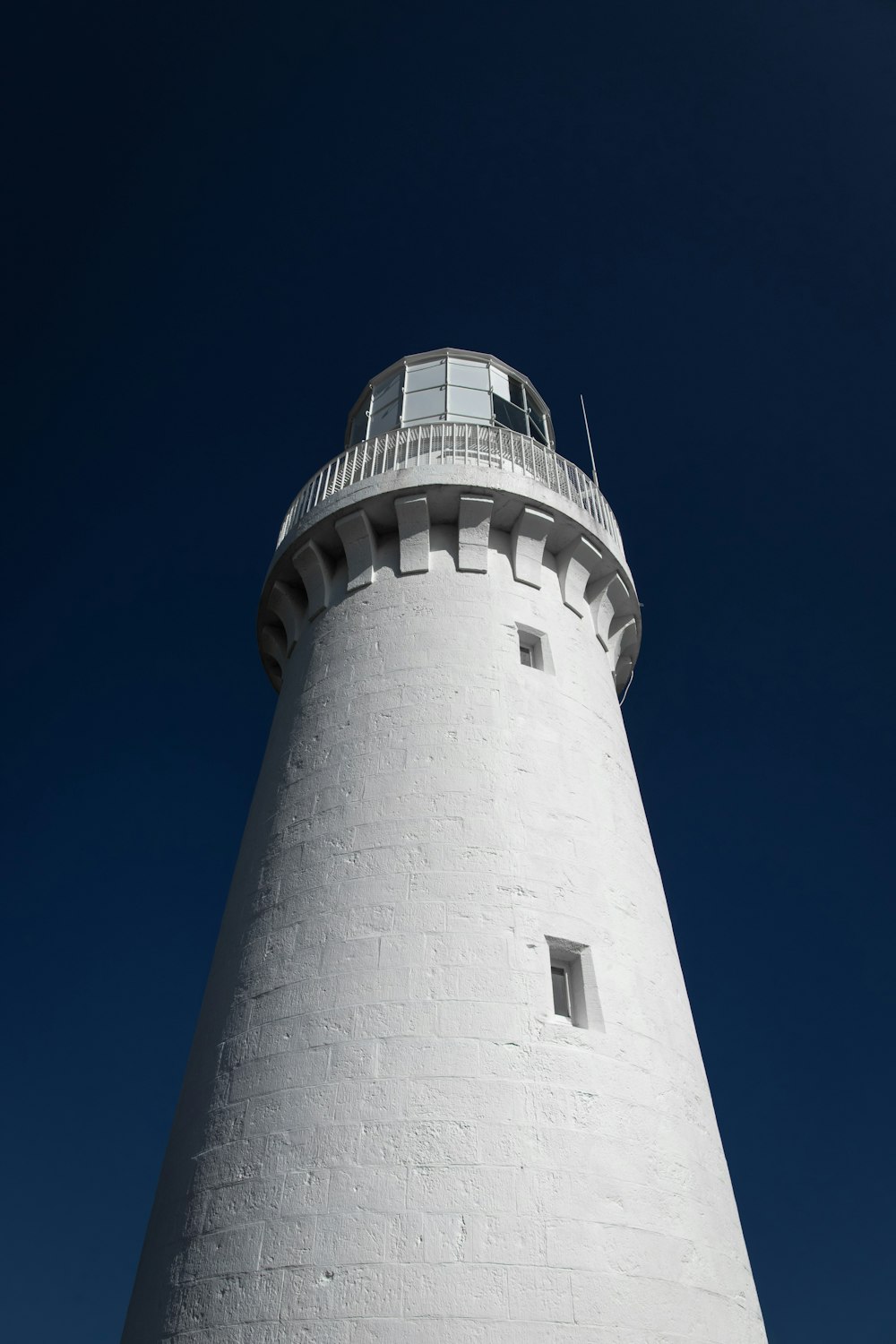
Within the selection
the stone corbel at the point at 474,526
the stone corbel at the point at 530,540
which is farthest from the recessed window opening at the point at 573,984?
the stone corbel at the point at 474,526

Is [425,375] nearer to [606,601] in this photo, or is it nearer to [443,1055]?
[606,601]

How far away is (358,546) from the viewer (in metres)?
13.6

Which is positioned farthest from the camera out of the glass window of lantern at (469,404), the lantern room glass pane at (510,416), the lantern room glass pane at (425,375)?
the lantern room glass pane at (425,375)

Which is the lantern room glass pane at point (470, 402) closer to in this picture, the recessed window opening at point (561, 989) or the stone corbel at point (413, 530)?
the stone corbel at point (413, 530)

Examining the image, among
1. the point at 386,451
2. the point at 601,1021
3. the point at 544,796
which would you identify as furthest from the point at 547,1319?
the point at 386,451

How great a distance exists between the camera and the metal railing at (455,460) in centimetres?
1409

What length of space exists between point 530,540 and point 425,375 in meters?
6.02

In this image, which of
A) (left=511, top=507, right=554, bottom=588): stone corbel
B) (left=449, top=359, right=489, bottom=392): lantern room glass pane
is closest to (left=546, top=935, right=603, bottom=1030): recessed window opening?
(left=511, top=507, right=554, bottom=588): stone corbel

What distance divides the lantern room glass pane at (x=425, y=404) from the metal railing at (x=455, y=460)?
1922 mm

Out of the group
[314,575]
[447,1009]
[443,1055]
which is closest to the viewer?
[443,1055]

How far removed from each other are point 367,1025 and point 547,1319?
266cm

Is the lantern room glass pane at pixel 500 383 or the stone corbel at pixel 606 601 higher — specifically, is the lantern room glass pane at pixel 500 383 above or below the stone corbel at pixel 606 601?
above

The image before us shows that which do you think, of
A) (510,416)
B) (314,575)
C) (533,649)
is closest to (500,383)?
(510,416)

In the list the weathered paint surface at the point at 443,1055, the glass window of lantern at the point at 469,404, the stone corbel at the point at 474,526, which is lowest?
the weathered paint surface at the point at 443,1055
